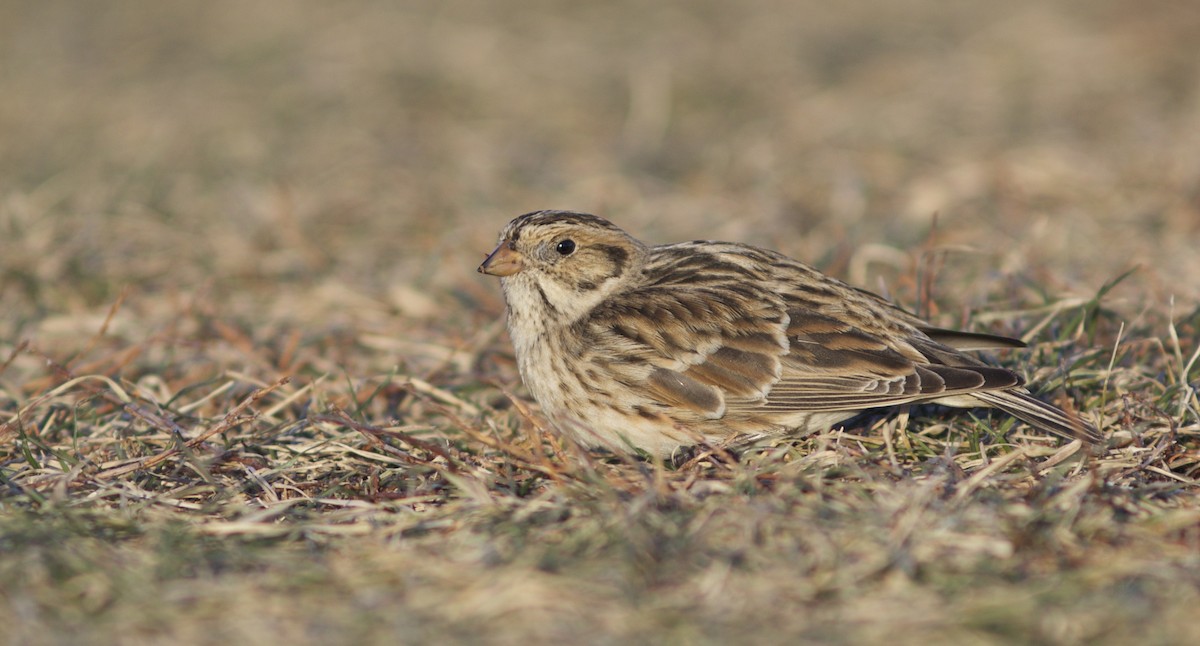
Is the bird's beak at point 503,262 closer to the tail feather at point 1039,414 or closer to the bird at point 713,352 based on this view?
the bird at point 713,352

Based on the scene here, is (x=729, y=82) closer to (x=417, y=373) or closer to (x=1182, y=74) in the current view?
(x=1182, y=74)

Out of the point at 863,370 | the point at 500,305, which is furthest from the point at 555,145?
the point at 863,370

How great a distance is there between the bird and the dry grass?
0.19 m

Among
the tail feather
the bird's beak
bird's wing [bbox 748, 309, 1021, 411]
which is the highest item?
the bird's beak

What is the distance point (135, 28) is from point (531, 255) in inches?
373

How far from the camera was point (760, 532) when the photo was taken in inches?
145

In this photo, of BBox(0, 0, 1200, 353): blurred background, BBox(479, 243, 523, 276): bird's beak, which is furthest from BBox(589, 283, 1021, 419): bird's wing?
BBox(0, 0, 1200, 353): blurred background

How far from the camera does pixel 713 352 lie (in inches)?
185

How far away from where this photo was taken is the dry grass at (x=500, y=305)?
3410 mm

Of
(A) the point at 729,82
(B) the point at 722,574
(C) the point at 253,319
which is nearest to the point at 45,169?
(C) the point at 253,319

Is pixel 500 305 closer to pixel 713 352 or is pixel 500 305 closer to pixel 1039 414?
pixel 713 352

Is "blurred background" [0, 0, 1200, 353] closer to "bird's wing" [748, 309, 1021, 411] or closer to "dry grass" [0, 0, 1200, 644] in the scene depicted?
"dry grass" [0, 0, 1200, 644]

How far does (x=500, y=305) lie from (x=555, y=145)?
11.7 feet

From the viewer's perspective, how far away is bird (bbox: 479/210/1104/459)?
14.8 feet
